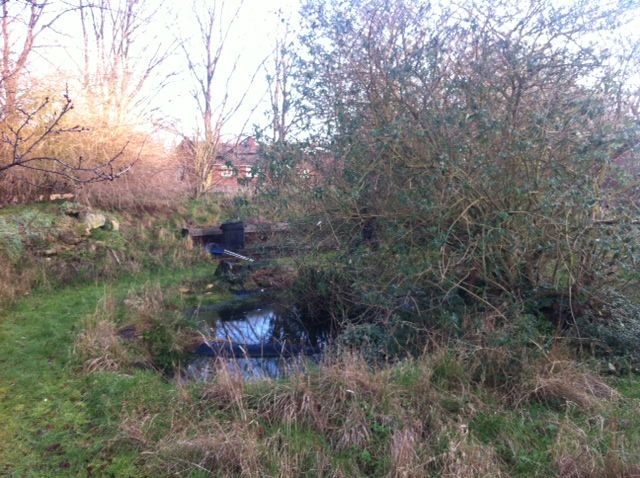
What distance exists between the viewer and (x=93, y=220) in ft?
34.4

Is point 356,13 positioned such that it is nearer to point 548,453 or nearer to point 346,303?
point 346,303

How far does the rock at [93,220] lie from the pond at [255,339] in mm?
3723

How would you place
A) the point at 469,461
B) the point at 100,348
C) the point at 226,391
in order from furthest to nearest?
the point at 100,348 < the point at 226,391 < the point at 469,461

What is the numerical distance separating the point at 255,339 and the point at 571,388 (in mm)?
4023

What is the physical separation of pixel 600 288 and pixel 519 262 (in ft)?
2.98

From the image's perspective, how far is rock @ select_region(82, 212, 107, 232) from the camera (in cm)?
1030

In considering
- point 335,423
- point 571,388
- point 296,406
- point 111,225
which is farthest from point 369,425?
point 111,225

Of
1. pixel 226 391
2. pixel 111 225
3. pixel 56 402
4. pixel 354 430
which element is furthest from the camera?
pixel 111 225

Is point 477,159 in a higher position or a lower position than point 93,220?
higher

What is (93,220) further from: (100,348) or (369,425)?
(369,425)

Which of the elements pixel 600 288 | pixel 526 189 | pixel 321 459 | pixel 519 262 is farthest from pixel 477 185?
pixel 321 459

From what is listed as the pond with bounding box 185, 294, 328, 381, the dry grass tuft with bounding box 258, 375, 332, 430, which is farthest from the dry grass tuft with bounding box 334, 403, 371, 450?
the pond with bounding box 185, 294, 328, 381

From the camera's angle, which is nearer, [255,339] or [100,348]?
[100,348]

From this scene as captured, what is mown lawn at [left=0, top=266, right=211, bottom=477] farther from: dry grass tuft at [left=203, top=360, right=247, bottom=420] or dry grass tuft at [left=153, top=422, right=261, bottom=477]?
dry grass tuft at [left=203, top=360, right=247, bottom=420]
